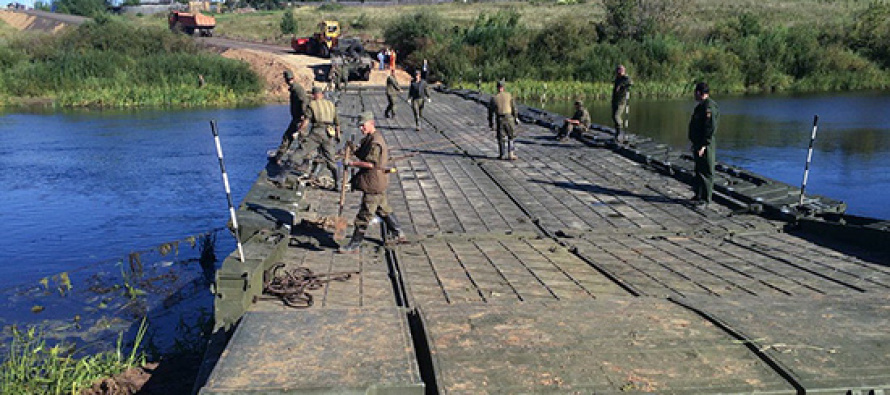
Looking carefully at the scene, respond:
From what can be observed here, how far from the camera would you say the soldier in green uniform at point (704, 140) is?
10.7 m

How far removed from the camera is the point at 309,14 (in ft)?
246

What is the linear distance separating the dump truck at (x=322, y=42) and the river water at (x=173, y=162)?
9.87 meters

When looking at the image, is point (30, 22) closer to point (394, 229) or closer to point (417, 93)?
point (417, 93)

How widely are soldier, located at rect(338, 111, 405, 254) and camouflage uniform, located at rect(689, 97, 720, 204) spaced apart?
5.01 meters

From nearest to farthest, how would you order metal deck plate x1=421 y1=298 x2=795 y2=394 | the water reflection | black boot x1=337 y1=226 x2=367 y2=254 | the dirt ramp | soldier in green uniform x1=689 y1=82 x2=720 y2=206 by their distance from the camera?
metal deck plate x1=421 y1=298 x2=795 y2=394, black boot x1=337 y1=226 x2=367 y2=254, soldier in green uniform x1=689 y1=82 x2=720 y2=206, the water reflection, the dirt ramp

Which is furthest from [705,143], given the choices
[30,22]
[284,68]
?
[30,22]

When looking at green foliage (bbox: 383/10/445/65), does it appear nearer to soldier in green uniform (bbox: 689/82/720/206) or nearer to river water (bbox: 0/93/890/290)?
river water (bbox: 0/93/890/290)

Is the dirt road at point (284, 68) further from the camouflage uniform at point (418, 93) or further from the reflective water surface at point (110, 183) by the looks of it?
the camouflage uniform at point (418, 93)

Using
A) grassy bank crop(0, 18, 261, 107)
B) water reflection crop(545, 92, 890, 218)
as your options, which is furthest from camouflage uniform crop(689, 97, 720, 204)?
grassy bank crop(0, 18, 261, 107)

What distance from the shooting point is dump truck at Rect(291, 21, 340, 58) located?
4588cm

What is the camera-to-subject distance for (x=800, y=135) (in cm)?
2672

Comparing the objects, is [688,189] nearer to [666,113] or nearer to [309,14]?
[666,113]

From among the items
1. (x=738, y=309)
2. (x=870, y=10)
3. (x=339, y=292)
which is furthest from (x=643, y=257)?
(x=870, y=10)

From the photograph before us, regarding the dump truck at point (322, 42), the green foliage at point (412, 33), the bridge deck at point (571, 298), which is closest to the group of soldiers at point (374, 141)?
the bridge deck at point (571, 298)
